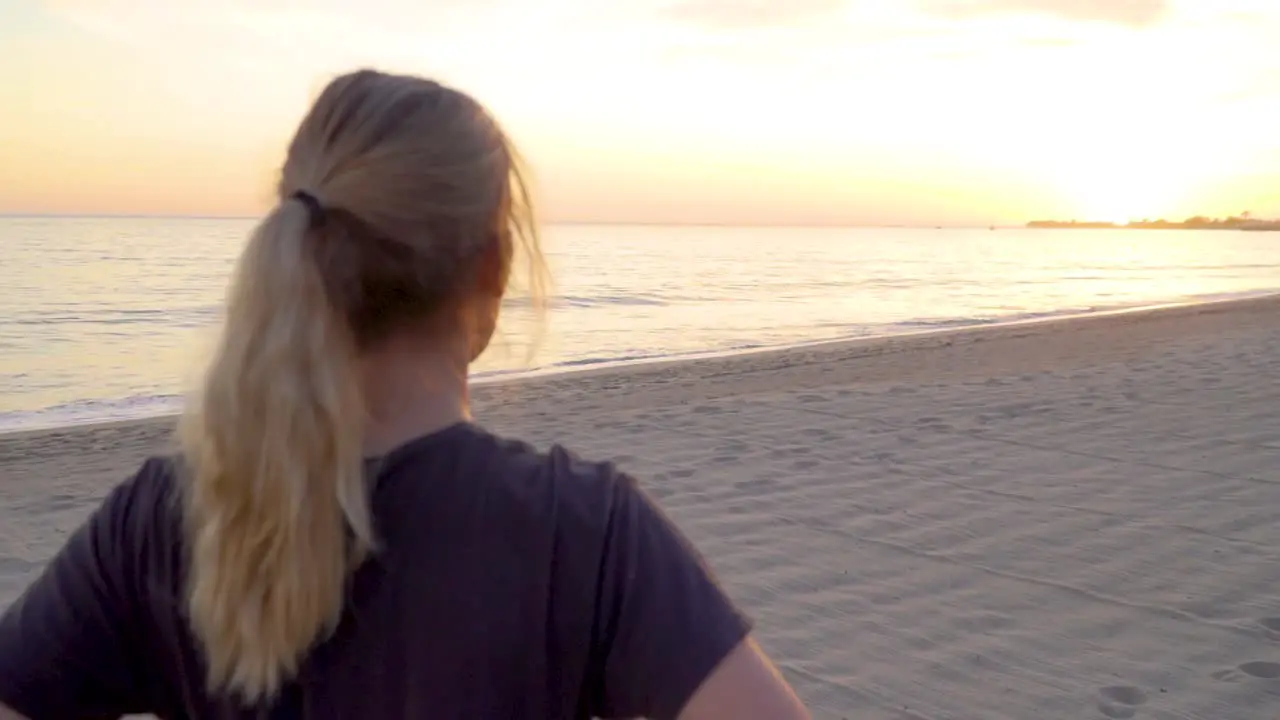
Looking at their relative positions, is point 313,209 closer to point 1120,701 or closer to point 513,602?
point 513,602

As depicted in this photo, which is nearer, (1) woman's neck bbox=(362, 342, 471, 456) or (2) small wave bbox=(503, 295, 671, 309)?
(1) woman's neck bbox=(362, 342, 471, 456)

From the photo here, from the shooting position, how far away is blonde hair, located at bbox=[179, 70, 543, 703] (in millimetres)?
1081

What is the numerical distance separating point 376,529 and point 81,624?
394 millimetres

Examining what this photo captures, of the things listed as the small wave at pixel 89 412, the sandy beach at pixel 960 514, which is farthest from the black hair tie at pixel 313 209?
the small wave at pixel 89 412

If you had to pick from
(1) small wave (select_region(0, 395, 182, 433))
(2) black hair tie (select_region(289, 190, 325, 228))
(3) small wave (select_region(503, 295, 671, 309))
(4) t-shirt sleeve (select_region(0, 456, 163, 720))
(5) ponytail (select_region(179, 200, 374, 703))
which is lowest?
(1) small wave (select_region(0, 395, 182, 433))

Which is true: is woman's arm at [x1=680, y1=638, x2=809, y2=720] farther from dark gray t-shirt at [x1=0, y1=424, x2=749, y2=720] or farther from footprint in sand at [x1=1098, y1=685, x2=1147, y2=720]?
footprint in sand at [x1=1098, y1=685, x2=1147, y2=720]

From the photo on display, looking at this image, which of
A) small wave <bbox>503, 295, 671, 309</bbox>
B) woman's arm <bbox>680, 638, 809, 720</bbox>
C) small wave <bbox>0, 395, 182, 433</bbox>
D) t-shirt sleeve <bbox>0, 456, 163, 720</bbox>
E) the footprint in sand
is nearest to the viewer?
woman's arm <bbox>680, 638, 809, 720</bbox>

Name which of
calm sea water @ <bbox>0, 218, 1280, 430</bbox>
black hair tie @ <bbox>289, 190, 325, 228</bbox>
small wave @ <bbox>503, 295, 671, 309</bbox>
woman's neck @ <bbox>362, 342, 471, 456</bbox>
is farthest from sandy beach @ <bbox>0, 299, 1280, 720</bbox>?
small wave @ <bbox>503, 295, 671, 309</bbox>

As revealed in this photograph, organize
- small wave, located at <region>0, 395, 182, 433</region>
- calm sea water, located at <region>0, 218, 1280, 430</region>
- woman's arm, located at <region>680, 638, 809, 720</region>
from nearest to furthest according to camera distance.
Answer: woman's arm, located at <region>680, 638, 809, 720</region> < small wave, located at <region>0, 395, 182, 433</region> < calm sea water, located at <region>0, 218, 1280, 430</region>

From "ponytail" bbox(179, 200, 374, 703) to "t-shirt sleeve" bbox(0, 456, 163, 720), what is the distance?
3.5 inches

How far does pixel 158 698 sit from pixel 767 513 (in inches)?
171

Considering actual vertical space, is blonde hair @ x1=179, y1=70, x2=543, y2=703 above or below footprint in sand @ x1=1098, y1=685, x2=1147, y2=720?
above

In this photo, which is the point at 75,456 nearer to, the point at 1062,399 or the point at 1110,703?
the point at 1110,703

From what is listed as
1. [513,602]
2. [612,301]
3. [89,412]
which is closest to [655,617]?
[513,602]
